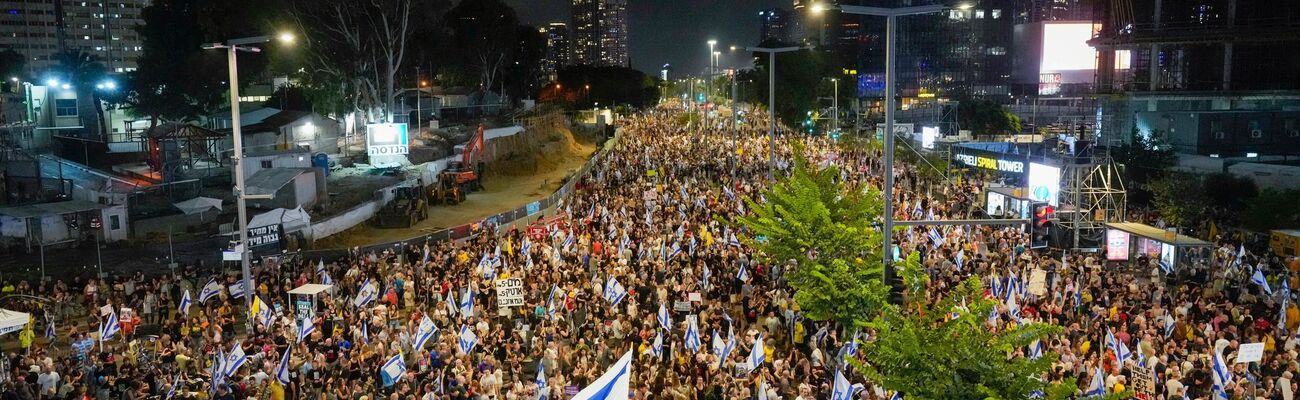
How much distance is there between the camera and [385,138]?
38750mm

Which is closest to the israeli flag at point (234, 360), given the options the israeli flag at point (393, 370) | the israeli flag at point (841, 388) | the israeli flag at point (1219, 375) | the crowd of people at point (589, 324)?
the crowd of people at point (589, 324)

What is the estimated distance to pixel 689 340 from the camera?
1705 cm

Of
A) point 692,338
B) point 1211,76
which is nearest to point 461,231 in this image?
point 692,338

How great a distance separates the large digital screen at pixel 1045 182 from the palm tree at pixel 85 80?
50.8 m

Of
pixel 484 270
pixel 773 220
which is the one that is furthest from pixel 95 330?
pixel 773 220

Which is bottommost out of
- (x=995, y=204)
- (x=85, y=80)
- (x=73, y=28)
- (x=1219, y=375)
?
(x=1219, y=375)

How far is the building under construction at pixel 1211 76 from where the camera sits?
48.6 meters

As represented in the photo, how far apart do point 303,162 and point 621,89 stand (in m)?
96.9

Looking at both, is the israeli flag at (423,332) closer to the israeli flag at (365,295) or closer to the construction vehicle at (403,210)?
the israeli flag at (365,295)

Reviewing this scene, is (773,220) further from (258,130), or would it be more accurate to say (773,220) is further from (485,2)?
(485,2)

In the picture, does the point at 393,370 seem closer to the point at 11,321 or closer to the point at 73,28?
the point at 11,321

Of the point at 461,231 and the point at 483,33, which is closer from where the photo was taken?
the point at 461,231

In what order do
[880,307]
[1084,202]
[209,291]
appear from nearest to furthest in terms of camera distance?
1. [880,307]
2. [209,291]
3. [1084,202]

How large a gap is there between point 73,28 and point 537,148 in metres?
131
